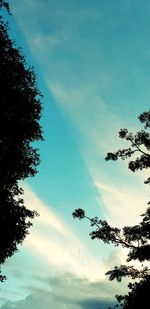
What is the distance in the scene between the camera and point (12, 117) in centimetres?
2202

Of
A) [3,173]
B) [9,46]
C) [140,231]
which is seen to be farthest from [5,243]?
[9,46]

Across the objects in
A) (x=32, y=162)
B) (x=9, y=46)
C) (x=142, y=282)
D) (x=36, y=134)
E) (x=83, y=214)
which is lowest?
(x=142, y=282)

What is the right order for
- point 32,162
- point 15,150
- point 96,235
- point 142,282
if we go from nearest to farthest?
point 142,282 → point 96,235 → point 15,150 → point 32,162

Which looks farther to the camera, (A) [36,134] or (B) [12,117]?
(A) [36,134]

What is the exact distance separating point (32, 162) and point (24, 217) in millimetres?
3484

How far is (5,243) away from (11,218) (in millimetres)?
1561

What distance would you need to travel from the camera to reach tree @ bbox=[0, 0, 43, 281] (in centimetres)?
2177

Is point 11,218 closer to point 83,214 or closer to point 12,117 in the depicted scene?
point 83,214

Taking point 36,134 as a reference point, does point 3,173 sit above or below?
below

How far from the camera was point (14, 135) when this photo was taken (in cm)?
2277

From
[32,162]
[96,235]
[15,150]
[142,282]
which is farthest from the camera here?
[32,162]

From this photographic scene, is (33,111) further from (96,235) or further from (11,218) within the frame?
(96,235)

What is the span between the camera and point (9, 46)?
2247cm

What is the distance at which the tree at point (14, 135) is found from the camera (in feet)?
71.4
